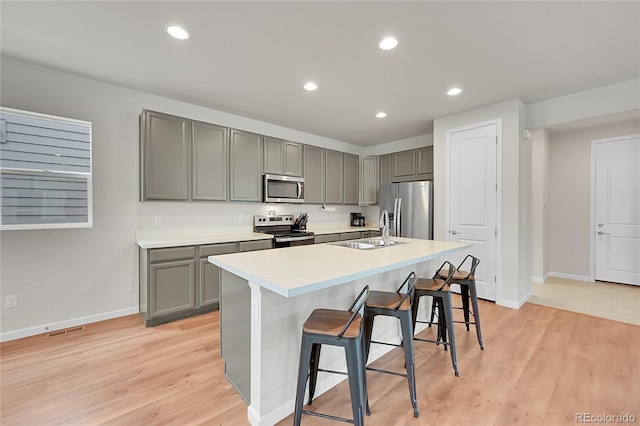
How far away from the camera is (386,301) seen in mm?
1817

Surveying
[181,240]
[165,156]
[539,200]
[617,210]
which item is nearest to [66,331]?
[181,240]

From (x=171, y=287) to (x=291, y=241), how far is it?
158cm

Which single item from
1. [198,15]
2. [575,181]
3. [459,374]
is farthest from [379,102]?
[575,181]

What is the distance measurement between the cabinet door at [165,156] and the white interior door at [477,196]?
359 centimetres

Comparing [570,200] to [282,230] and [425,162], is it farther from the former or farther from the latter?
[282,230]

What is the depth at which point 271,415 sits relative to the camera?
5.15ft

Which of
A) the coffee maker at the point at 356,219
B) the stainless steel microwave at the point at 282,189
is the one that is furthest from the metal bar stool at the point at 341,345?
the coffee maker at the point at 356,219

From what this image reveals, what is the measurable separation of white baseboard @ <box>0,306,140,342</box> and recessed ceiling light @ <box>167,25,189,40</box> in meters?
2.90

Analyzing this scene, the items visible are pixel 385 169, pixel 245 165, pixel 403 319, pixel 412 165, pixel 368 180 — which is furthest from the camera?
pixel 368 180

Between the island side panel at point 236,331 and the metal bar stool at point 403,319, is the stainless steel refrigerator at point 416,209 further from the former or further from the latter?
the island side panel at point 236,331

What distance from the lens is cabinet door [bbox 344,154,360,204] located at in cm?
534

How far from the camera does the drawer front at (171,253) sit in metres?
2.88

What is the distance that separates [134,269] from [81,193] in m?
1.00

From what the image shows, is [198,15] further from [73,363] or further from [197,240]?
[73,363]
